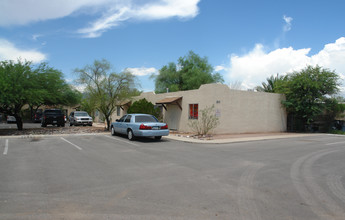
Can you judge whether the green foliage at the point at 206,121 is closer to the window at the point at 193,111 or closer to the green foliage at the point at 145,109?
the window at the point at 193,111

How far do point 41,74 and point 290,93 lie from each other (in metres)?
21.4

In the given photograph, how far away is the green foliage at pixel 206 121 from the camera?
1820 centimetres

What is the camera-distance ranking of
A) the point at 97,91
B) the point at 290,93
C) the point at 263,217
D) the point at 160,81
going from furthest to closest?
the point at 160,81
the point at 290,93
the point at 97,91
the point at 263,217

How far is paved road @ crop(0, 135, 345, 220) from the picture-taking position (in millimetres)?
4281

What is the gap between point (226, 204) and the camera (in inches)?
183

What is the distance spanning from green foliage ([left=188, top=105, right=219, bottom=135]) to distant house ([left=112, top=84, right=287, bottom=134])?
37 centimetres

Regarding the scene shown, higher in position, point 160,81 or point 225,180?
point 160,81

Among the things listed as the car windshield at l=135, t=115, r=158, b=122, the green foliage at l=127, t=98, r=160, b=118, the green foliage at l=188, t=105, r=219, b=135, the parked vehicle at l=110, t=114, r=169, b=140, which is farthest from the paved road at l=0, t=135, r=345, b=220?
the green foliage at l=127, t=98, r=160, b=118

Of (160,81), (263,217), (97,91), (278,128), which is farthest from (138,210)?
(160,81)

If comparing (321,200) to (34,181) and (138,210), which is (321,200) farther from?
(34,181)

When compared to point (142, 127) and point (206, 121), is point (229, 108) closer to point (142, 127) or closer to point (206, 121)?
point (206, 121)

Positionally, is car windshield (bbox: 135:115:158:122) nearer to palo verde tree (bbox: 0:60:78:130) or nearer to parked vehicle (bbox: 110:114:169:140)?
parked vehicle (bbox: 110:114:169:140)

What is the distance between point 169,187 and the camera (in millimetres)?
5688

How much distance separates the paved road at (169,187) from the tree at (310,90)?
14.4 metres
